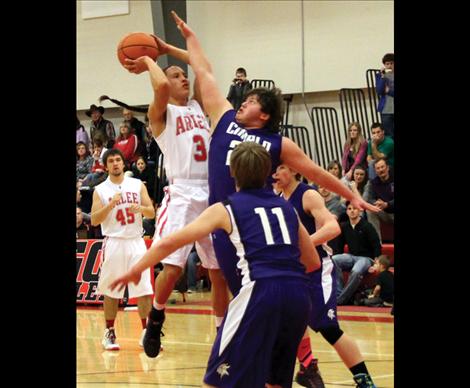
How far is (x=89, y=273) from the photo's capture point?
42.9ft

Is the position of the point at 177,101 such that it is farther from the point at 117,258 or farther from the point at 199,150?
the point at 117,258

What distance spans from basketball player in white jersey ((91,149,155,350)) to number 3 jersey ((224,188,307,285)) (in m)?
4.78

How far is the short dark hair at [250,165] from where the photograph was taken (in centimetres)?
438

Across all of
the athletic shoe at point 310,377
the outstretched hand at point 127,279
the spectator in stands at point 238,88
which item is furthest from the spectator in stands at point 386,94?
the outstretched hand at point 127,279

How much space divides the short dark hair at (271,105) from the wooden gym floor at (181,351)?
2.23 meters

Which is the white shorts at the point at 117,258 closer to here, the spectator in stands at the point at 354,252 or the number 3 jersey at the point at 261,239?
the spectator in stands at the point at 354,252

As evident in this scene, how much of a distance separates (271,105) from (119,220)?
4.14 metres

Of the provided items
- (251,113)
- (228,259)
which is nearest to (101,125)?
(251,113)

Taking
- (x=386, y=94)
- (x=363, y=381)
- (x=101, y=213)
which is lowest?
(x=363, y=381)

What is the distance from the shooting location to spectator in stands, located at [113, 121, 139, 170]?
1666 centimetres

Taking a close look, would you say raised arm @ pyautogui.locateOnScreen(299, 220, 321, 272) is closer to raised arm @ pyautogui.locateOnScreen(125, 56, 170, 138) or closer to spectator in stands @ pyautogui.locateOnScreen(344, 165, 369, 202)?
raised arm @ pyautogui.locateOnScreen(125, 56, 170, 138)
